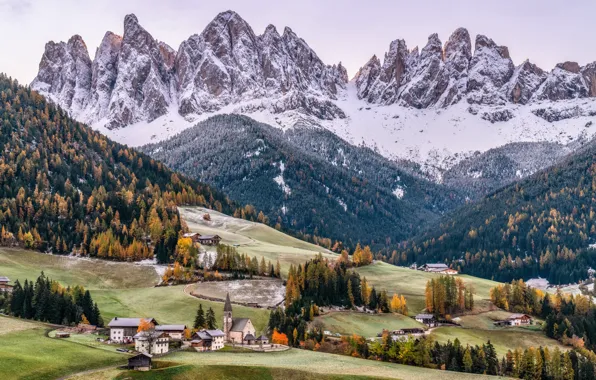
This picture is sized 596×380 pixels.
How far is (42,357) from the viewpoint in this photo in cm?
8125

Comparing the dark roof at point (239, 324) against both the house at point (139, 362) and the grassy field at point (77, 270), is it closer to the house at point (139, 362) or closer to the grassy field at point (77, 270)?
the house at point (139, 362)

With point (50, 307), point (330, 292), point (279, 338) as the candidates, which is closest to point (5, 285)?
point (50, 307)

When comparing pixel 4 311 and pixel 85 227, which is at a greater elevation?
pixel 85 227

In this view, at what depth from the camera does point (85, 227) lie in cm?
17975

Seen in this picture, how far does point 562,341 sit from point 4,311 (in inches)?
3877

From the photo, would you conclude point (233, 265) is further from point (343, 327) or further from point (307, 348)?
point (307, 348)

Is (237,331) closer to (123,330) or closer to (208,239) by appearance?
(123,330)

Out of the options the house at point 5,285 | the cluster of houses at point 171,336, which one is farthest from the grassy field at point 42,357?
the house at point 5,285

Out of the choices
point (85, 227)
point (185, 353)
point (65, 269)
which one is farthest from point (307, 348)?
point (85, 227)

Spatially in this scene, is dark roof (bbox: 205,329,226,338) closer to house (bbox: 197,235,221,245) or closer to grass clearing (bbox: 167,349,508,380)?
grass clearing (bbox: 167,349,508,380)

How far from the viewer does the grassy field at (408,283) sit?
6043 inches

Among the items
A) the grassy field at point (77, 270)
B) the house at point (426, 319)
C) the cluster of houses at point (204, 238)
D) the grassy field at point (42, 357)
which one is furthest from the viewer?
the cluster of houses at point (204, 238)

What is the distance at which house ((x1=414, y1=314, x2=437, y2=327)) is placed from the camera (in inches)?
5443

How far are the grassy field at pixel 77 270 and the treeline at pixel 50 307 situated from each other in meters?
27.2
